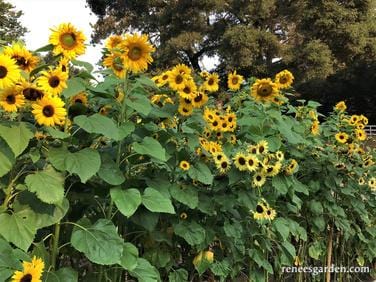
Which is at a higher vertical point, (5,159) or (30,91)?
(30,91)

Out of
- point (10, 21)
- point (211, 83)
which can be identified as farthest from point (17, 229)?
point (10, 21)

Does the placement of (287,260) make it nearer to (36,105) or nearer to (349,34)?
(36,105)

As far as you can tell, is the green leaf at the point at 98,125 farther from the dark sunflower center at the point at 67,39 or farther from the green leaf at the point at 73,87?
the dark sunflower center at the point at 67,39

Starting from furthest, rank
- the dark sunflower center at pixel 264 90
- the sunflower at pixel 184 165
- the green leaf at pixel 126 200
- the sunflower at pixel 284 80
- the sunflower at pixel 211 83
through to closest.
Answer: the sunflower at pixel 284 80 < the dark sunflower center at pixel 264 90 < the sunflower at pixel 211 83 < the sunflower at pixel 184 165 < the green leaf at pixel 126 200

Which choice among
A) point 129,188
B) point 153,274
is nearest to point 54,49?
point 129,188

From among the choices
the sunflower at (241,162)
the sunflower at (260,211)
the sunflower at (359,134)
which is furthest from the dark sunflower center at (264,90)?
the sunflower at (359,134)

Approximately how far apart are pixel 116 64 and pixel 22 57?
12.9 inches

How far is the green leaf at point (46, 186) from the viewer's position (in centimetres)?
147

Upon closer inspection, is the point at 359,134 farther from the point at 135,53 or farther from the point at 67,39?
the point at 67,39

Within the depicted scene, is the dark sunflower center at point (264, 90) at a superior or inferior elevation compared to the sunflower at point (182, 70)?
inferior

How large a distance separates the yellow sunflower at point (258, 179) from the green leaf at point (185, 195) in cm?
31

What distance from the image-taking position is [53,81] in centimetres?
155

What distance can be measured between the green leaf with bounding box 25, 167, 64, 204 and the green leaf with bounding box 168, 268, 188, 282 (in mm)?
773

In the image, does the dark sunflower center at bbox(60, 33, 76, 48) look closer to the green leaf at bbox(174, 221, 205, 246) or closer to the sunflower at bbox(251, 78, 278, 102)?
the green leaf at bbox(174, 221, 205, 246)
